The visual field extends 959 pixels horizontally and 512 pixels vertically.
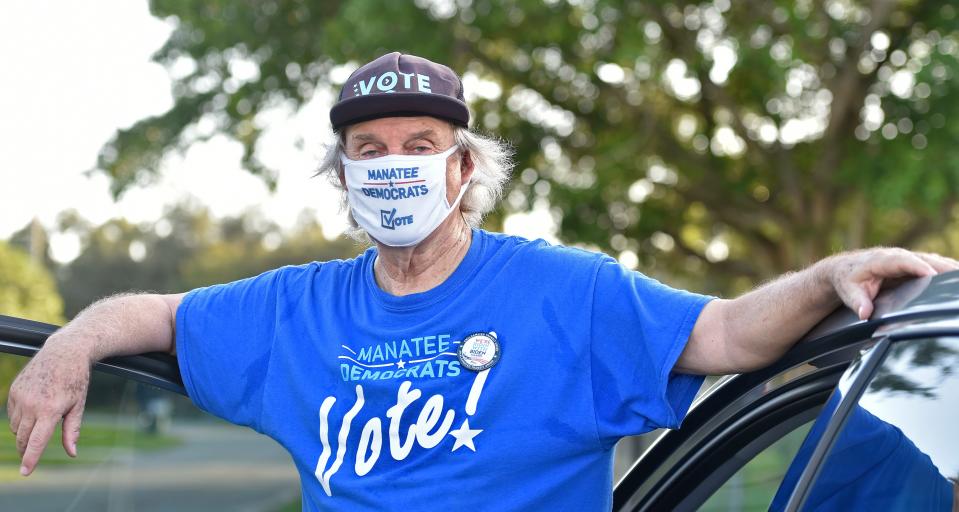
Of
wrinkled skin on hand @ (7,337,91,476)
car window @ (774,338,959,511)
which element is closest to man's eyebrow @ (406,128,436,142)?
wrinkled skin on hand @ (7,337,91,476)

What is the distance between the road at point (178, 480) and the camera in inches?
107

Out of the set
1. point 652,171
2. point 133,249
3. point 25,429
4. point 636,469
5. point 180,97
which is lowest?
point 25,429

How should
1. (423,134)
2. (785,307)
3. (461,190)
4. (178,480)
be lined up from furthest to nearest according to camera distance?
(178,480)
(461,190)
(423,134)
(785,307)

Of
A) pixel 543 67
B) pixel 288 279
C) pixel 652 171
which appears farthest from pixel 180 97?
pixel 288 279

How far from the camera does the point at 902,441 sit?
5.71ft

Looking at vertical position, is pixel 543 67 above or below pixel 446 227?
above

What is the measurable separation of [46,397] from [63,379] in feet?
→ 0.16

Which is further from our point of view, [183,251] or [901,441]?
[183,251]

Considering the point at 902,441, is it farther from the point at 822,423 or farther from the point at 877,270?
the point at 877,270

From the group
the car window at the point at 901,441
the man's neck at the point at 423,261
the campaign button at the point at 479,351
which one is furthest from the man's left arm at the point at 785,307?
the man's neck at the point at 423,261

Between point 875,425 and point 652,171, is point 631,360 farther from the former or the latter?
point 652,171

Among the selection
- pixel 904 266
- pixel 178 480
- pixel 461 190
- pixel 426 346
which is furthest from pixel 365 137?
pixel 178 480

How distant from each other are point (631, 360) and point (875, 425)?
0.70 metres

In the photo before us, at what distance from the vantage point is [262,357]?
275 centimetres
